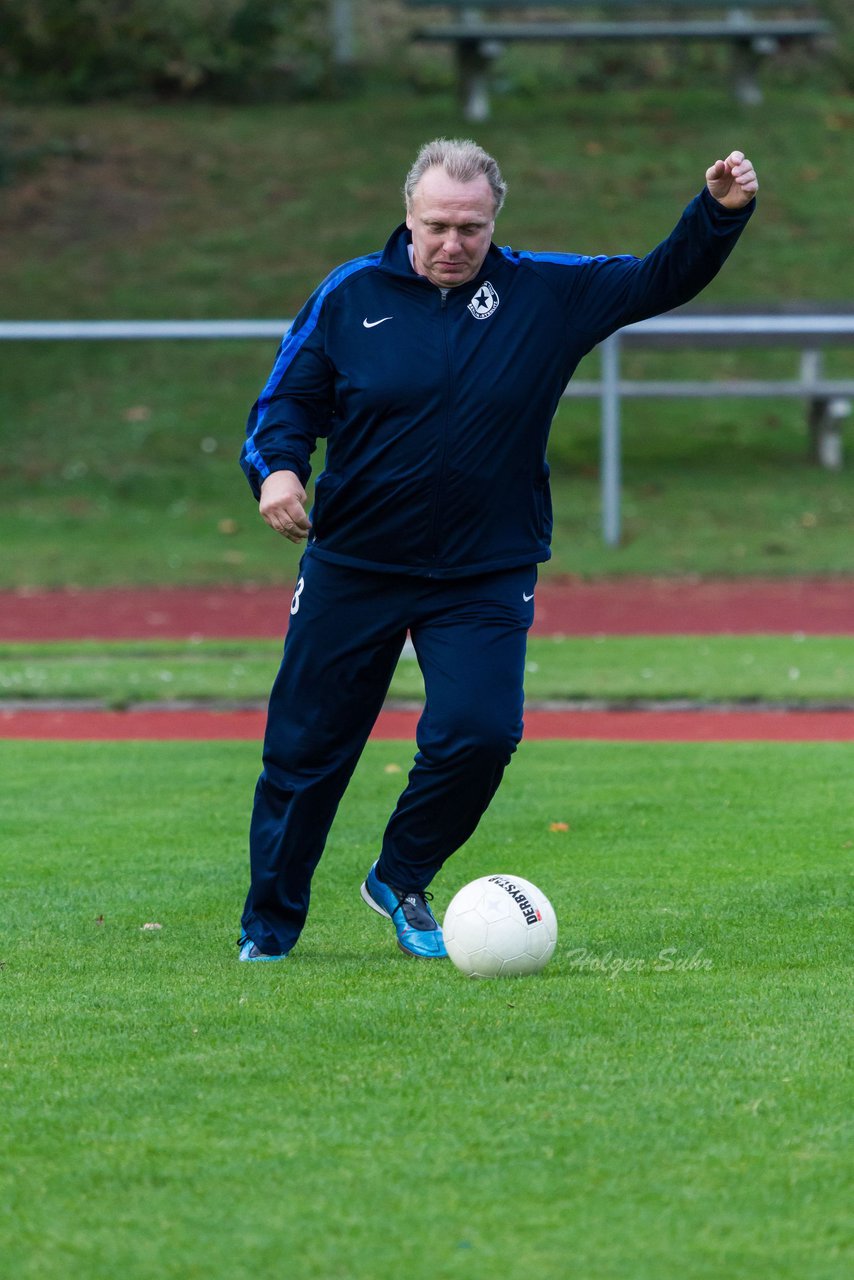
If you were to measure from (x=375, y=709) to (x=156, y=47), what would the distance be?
24581 mm

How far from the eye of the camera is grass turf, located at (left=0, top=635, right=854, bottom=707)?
1140cm

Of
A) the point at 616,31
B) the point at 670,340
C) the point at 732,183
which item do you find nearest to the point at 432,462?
the point at 732,183

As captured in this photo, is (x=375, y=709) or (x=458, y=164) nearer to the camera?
(x=458, y=164)

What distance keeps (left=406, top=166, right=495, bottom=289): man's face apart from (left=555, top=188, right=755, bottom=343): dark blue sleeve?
0.34m

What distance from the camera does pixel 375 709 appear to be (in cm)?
526

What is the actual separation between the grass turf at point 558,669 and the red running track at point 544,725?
39 centimetres

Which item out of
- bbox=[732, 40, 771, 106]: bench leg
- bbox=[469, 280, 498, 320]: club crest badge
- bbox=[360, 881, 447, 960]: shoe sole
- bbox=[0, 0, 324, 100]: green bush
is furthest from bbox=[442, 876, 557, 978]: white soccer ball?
bbox=[0, 0, 324, 100]: green bush

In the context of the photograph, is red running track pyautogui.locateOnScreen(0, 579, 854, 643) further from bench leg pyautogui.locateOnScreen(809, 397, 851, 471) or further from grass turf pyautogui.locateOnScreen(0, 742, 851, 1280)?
grass turf pyautogui.locateOnScreen(0, 742, 851, 1280)

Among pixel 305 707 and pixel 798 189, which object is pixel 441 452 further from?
pixel 798 189

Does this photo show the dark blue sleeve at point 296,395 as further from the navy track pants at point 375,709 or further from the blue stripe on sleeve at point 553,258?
the blue stripe on sleeve at point 553,258

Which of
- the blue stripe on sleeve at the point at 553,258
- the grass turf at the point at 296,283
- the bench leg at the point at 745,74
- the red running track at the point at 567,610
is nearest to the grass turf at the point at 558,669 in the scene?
the red running track at the point at 567,610

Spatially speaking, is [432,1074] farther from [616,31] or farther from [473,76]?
[473,76]

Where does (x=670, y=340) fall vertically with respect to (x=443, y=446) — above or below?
below

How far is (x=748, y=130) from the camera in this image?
26.9 m
